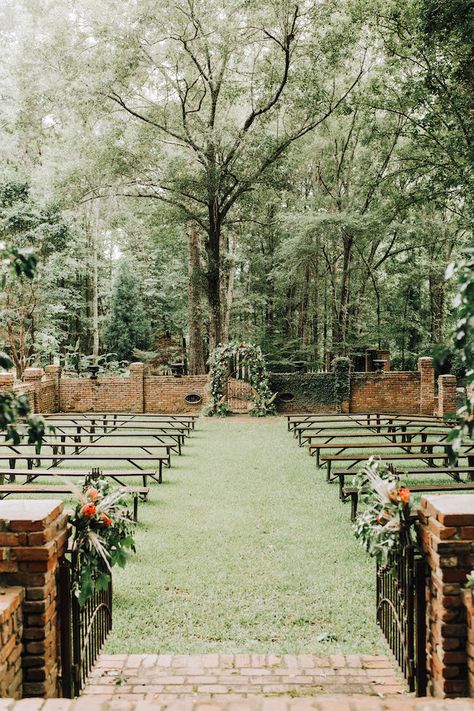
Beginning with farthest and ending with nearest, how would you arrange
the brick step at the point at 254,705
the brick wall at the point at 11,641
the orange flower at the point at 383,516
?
the orange flower at the point at 383,516
the brick wall at the point at 11,641
the brick step at the point at 254,705

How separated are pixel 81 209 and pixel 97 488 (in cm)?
2535

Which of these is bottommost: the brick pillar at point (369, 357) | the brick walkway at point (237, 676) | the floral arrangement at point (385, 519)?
the brick walkway at point (237, 676)

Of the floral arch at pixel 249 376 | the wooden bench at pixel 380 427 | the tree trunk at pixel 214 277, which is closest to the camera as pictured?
the wooden bench at pixel 380 427

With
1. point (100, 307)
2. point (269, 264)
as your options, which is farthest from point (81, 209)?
point (269, 264)

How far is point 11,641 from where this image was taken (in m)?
2.63

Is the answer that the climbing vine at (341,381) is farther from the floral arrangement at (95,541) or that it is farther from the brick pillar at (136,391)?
the floral arrangement at (95,541)

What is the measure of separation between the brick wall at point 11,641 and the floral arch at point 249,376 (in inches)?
580

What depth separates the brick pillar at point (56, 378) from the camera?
59.9ft

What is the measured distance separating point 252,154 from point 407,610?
1678 centimetres

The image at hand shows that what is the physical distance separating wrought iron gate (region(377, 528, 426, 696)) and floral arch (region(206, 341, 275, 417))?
44.9ft

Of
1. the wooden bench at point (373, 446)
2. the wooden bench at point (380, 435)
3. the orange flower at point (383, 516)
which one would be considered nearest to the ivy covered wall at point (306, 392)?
the wooden bench at point (380, 435)

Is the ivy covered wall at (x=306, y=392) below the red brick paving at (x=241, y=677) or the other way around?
the other way around

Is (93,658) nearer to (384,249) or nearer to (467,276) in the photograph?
(467,276)

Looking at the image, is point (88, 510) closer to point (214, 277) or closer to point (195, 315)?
point (214, 277)
